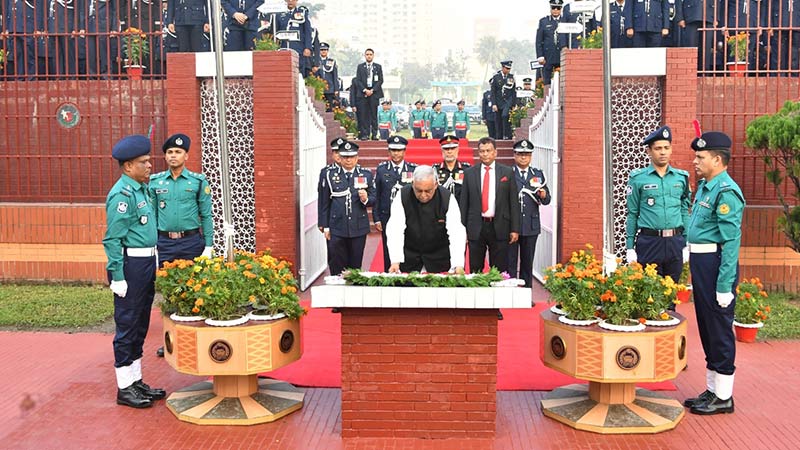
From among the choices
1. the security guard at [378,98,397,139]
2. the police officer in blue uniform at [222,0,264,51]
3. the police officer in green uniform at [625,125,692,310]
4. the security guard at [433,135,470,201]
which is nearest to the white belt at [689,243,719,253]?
the police officer in green uniform at [625,125,692,310]

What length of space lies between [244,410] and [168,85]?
585cm

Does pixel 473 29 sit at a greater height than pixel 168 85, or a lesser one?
greater

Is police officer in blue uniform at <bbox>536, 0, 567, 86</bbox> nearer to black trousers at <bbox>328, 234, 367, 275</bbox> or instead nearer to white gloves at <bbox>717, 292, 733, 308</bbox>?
black trousers at <bbox>328, 234, 367, 275</bbox>

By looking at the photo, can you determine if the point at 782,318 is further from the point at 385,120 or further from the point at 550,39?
the point at 385,120

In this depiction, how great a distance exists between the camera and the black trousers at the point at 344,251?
10523 millimetres

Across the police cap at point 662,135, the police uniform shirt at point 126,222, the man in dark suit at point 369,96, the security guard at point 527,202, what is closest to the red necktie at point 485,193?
the security guard at point 527,202

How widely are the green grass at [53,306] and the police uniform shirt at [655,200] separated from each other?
5.63m

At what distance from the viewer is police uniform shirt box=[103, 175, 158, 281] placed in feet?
22.9

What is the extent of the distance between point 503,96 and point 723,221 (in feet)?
51.0

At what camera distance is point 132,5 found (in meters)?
13.2

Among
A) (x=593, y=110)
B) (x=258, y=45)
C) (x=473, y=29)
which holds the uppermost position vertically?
(x=473, y=29)

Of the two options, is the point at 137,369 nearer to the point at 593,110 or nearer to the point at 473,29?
the point at 593,110

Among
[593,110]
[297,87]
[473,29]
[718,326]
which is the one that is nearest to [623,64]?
[593,110]

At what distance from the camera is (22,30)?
12805 millimetres
